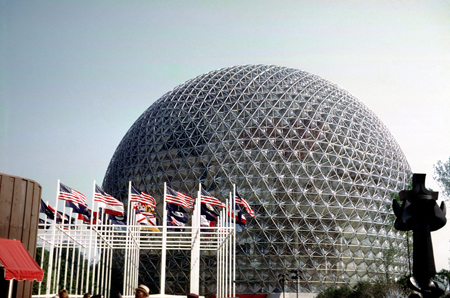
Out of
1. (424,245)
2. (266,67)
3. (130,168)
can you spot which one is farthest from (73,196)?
(266,67)

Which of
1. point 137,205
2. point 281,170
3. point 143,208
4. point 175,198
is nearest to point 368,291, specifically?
point 281,170

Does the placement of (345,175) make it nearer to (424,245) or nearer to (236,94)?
(236,94)

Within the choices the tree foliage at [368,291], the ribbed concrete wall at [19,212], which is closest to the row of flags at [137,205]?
the ribbed concrete wall at [19,212]

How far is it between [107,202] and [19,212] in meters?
8.90

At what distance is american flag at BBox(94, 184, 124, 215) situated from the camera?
24567 millimetres

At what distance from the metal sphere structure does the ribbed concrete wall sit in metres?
26.2

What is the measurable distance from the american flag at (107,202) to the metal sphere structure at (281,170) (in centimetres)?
1773

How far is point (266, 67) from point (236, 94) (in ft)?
22.2

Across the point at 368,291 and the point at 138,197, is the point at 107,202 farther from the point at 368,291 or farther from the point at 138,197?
the point at 368,291

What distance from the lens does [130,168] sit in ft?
162

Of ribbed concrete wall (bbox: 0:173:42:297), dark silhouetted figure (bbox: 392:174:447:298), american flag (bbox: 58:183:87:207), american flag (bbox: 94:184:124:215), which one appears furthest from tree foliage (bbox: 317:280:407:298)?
dark silhouetted figure (bbox: 392:174:447:298)

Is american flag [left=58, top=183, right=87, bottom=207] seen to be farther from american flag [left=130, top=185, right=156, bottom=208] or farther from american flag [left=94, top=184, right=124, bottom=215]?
american flag [left=130, top=185, right=156, bottom=208]

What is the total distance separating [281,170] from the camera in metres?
42.9

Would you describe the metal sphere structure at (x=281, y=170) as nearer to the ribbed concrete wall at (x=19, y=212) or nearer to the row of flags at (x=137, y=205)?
the row of flags at (x=137, y=205)
